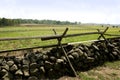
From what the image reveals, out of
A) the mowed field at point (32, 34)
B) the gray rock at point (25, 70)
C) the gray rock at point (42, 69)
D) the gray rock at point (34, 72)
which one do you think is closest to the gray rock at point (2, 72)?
the gray rock at point (25, 70)

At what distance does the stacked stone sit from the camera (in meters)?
7.33

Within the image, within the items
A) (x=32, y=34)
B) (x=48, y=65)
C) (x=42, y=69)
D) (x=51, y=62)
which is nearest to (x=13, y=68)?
(x=42, y=69)

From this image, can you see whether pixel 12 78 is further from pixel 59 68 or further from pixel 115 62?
pixel 115 62

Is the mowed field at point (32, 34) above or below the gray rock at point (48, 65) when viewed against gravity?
below

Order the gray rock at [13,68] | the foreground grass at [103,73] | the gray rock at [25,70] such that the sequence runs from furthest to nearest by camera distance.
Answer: the foreground grass at [103,73] → the gray rock at [25,70] → the gray rock at [13,68]

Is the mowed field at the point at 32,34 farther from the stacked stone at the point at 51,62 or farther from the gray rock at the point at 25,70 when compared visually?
the gray rock at the point at 25,70

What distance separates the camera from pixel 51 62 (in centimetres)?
812

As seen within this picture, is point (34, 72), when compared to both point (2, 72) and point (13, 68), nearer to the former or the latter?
point (13, 68)

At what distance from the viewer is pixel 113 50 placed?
34.9 feet

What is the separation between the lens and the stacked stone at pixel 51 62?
24.0 ft

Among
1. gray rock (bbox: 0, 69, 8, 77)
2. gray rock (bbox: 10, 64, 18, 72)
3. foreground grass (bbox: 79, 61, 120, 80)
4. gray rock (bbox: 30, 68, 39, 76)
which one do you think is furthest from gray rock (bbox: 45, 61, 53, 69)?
gray rock (bbox: 0, 69, 8, 77)

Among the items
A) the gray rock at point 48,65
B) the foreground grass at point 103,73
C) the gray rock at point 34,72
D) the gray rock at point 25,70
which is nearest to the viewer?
the gray rock at point 25,70

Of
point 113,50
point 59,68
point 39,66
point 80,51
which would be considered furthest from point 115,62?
point 39,66

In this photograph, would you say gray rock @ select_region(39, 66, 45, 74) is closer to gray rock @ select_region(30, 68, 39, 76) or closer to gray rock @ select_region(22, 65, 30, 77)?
gray rock @ select_region(30, 68, 39, 76)
